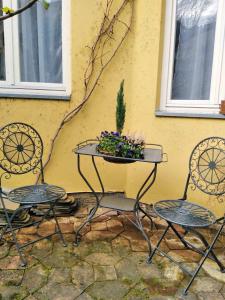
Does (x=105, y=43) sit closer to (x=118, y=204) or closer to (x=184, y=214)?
(x=118, y=204)

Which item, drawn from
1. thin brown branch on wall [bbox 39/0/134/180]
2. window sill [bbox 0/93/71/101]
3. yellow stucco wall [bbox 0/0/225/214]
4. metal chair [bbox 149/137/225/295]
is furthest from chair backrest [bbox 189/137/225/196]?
window sill [bbox 0/93/71/101]

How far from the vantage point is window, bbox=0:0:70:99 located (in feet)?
9.75

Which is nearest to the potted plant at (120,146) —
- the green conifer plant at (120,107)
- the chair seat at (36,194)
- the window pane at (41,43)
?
the green conifer plant at (120,107)

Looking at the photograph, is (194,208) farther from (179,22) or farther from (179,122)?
(179,22)

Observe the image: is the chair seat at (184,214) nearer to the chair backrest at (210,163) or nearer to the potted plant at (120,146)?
the chair backrest at (210,163)

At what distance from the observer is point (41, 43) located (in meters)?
3.07

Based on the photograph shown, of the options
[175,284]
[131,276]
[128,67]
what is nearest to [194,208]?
[175,284]

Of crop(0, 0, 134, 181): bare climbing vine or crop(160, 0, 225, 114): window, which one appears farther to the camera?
crop(0, 0, 134, 181): bare climbing vine

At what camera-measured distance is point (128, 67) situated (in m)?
2.99

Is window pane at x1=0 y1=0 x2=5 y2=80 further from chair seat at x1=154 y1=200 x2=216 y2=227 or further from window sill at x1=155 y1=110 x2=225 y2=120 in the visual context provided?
chair seat at x1=154 y1=200 x2=216 y2=227

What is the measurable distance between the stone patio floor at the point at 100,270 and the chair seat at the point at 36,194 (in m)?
0.43

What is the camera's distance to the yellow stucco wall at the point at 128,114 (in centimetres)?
276

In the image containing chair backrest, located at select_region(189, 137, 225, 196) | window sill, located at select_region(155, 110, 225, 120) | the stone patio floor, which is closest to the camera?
the stone patio floor

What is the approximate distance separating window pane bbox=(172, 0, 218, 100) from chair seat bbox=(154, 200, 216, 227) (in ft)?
4.09
